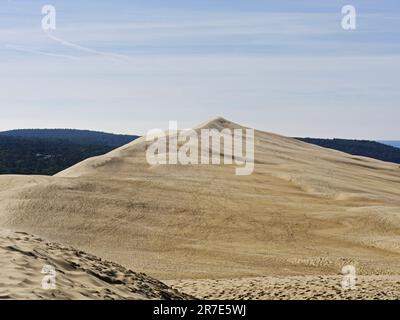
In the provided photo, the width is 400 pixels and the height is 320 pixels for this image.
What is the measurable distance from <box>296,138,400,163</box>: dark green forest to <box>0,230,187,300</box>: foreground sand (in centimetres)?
10241

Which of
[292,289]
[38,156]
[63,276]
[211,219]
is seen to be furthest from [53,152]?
[63,276]

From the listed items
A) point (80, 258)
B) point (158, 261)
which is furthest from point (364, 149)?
point (80, 258)

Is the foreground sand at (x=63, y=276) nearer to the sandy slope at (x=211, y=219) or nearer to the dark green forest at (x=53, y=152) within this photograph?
the sandy slope at (x=211, y=219)

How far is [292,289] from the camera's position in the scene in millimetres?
13578

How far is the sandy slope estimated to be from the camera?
66.9 ft

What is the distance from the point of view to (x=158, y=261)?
791 inches

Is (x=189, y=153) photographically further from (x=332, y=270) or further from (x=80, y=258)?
(x=80, y=258)

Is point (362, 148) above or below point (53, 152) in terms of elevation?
above

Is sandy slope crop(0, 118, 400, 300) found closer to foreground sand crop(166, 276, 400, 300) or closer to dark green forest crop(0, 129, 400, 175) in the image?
foreground sand crop(166, 276, 400, 300)

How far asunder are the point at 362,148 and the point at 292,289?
357 ft

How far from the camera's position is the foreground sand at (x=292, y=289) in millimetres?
13016

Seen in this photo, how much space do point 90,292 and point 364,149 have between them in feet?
371

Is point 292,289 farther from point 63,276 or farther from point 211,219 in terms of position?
point 211,219

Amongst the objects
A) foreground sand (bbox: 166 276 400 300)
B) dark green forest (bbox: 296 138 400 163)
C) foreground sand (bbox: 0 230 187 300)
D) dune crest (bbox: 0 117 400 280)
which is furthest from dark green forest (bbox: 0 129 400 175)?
foreground sand (bbox: 0 230 187 300)
